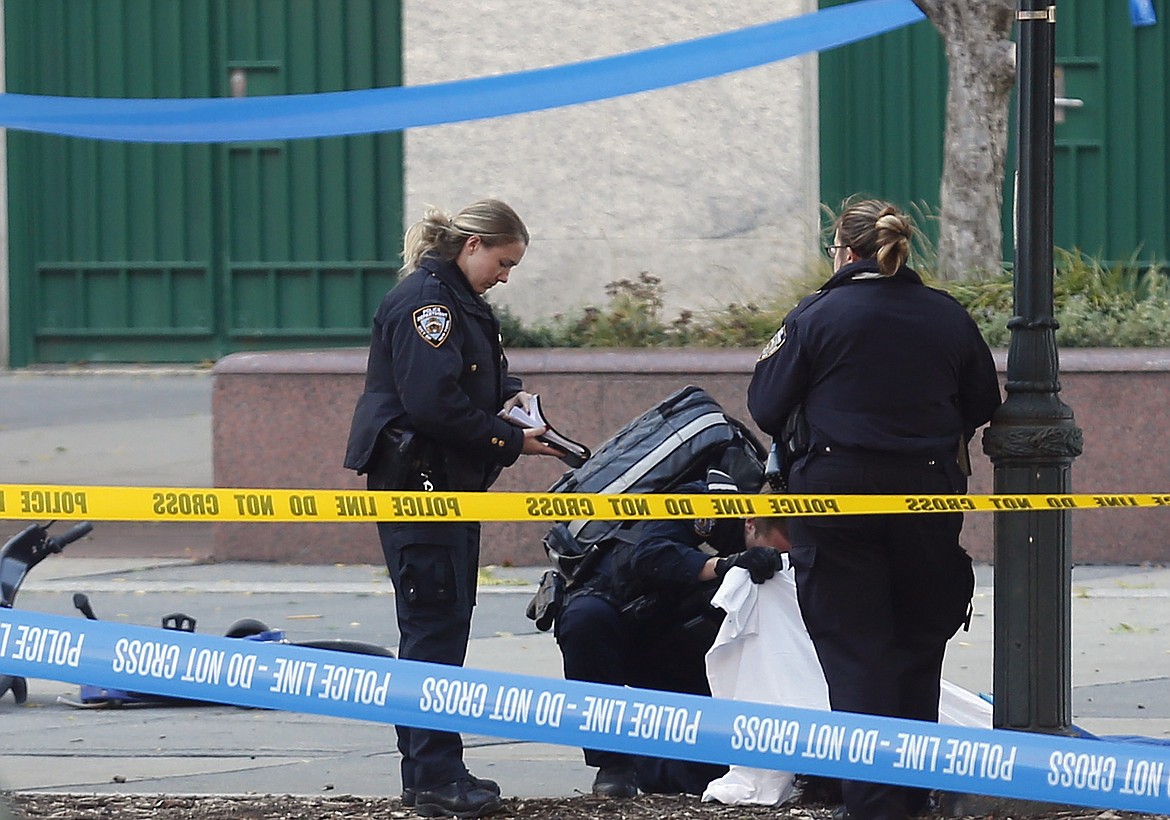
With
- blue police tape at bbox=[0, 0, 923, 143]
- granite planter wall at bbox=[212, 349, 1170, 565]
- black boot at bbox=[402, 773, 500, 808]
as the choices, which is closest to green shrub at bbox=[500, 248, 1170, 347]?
granite planter wall at bbox=[212, 349, 1170, 565]

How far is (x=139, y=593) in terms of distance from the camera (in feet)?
28.7

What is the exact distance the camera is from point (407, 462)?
4.99 m

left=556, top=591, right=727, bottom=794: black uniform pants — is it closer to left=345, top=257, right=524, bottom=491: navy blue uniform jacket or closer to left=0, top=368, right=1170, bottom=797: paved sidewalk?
left=0, top=368, right=1170, bottom=797: paved sidewalk

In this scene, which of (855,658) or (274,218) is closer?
Result: (855,658)

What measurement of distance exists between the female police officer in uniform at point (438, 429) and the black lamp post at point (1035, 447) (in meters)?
1.39

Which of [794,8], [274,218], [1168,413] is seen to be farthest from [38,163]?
[1168,413]

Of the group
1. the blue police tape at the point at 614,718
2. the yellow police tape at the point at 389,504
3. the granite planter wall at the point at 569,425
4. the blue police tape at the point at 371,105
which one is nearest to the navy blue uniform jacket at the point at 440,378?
the yellow police tape at the point at 389,504

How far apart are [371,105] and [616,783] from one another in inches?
185

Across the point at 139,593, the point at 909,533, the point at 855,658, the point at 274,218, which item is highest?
the point at 274,218

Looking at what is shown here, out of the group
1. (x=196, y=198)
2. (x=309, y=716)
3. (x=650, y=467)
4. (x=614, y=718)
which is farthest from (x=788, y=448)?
(x=196, y=198)

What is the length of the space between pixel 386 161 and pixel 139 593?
20.7ft

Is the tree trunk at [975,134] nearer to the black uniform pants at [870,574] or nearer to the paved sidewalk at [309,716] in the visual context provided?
the paved sidewalk at [309,716]

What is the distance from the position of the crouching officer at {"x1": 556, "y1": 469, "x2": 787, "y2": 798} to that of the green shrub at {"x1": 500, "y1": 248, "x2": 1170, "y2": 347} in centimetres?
449

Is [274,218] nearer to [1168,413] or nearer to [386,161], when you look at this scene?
[386,161]
